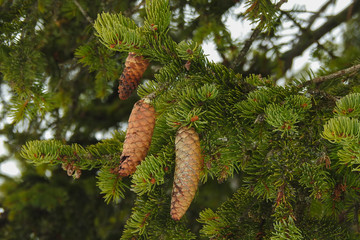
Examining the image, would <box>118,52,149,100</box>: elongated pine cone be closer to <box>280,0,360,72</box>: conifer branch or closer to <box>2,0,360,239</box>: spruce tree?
<box>2,0,360,239</box>: spruce tree

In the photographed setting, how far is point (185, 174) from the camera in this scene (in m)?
0.96

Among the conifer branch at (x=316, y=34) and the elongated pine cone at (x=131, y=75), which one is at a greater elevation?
the conifer branch at (x=316, y=34)

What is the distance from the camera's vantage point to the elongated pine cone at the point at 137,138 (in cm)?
104

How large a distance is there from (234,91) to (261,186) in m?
0.32

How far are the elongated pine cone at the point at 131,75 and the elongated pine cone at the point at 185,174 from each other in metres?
0.26

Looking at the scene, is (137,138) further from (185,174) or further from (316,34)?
(316,34)

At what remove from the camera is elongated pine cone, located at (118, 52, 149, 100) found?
1130 mm

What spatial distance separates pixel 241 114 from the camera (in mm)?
1063

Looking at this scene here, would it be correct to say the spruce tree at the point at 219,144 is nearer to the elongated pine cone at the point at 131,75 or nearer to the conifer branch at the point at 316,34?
the elongated pine cone at the point at 131,75

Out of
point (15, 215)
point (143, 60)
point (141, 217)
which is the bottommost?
point (141, 217)

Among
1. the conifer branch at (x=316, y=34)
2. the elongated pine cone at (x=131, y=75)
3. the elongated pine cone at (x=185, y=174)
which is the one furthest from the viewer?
the conifer branch at (x=316, y=34)

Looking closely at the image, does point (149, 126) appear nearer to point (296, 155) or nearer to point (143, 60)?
point (143, 60)

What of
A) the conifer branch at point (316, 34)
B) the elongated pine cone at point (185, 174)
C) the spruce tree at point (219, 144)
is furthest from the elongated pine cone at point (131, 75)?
the conifer branch at point (316, 34)

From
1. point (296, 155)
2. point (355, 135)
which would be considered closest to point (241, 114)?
point (296, 155)
